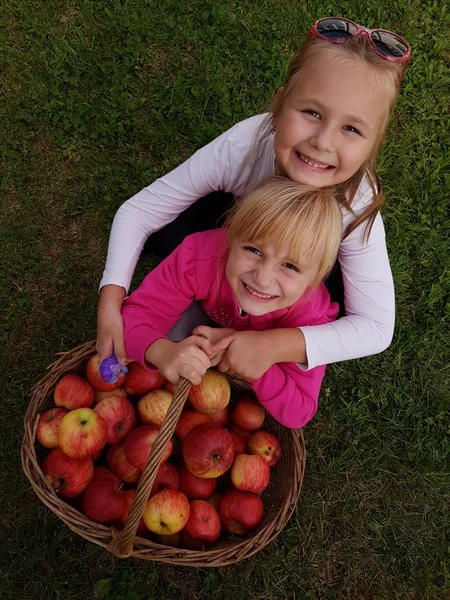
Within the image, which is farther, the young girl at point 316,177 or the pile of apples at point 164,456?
the pile of apples at point 164,456

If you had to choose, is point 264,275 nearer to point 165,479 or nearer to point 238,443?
point 238,443

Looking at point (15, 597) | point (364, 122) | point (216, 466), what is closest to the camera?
point (364, 122)

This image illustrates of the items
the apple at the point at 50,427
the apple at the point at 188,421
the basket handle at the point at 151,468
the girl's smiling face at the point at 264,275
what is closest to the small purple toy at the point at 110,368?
the apple at the point at 50,427

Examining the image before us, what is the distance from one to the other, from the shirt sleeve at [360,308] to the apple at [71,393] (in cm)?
102

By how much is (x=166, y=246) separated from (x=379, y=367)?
5.12 feet

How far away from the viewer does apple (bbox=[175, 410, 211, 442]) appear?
238 centimetres

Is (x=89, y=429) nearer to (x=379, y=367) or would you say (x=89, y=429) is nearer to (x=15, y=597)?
(x=15, y=597)

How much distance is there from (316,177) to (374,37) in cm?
53

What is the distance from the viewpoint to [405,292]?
3.43 metres

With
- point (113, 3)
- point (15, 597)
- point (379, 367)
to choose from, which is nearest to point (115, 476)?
point (15, 597)

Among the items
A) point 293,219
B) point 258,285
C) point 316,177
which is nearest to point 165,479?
point 258,285

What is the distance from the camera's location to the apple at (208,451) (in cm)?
216

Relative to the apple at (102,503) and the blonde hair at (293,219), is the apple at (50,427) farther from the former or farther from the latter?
the blonde hair at (293,219)

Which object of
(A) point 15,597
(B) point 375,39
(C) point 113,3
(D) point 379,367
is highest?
(B) point 375,39
